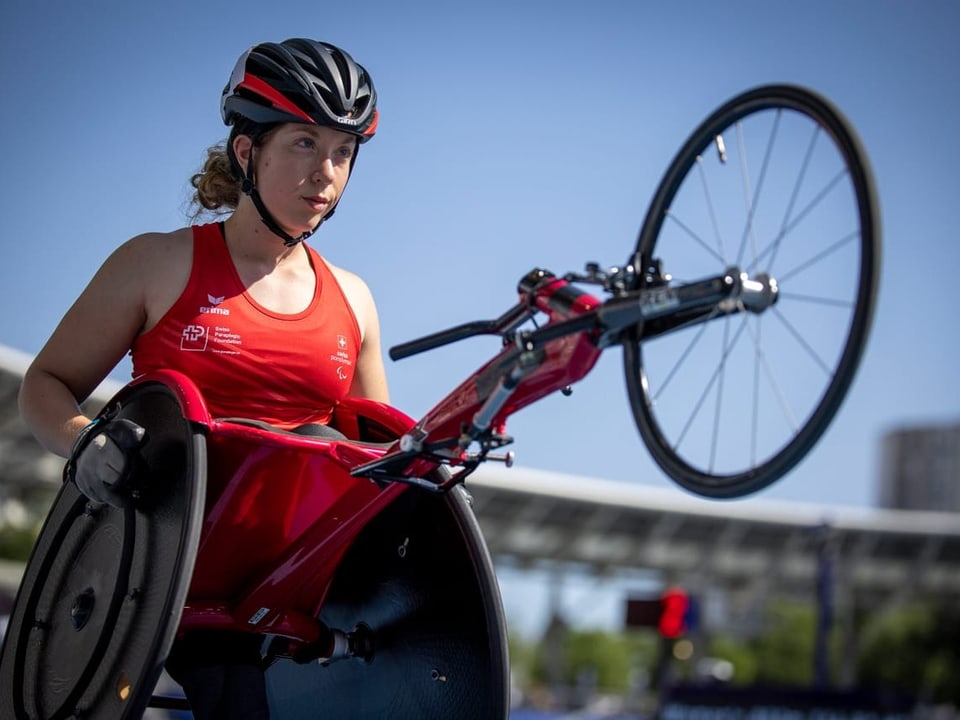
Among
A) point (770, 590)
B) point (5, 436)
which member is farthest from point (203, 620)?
point (770, 590)

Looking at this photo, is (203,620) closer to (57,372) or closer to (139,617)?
(139,617)

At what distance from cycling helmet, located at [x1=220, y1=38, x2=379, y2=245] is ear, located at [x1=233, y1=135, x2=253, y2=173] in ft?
0.05

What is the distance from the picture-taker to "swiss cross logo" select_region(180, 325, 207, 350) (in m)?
3.47

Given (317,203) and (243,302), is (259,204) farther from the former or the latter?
(243,302)

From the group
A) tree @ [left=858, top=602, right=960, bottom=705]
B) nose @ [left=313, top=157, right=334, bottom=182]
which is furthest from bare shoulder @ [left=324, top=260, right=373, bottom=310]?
tree @ [left=858, top=602, right=960, bottom=705]

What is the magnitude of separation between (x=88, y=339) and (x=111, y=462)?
0.49 metres

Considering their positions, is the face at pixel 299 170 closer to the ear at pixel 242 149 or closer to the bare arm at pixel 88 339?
the ear at pixel 242 149

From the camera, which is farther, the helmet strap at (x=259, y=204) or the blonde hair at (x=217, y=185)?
the blonde hair at (x=217, y=185)

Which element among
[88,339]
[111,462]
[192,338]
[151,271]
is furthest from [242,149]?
[111,462]

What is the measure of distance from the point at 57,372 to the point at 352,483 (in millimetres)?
887

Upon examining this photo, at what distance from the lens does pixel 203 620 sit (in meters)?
3.39

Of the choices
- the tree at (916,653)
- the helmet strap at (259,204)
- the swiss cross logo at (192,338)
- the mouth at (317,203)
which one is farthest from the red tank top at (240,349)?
the tree at (916,653)

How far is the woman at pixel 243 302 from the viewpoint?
347 centimetres

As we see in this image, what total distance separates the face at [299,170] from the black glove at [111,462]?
76 cm
